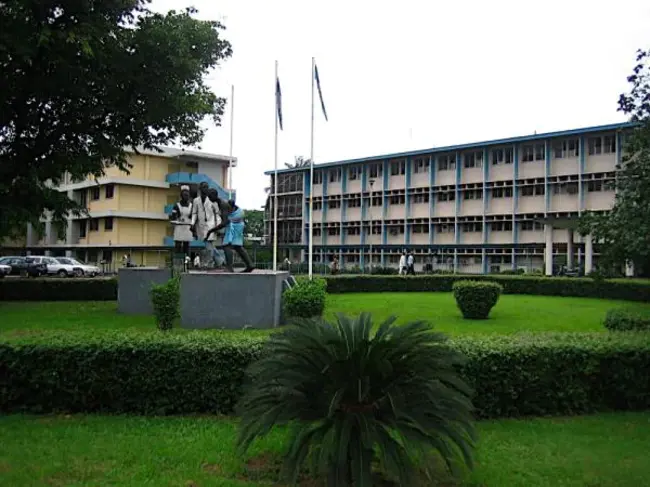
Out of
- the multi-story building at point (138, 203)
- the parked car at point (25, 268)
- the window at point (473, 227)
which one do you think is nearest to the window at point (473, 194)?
the window at point (473, 227)

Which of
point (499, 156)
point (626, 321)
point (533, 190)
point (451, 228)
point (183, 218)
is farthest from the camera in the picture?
point (451, 228)

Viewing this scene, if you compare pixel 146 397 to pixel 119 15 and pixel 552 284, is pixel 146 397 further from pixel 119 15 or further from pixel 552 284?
pixel 552 284

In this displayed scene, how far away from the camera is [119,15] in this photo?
15297 mm

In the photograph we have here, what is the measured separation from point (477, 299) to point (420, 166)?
33979 millimetres

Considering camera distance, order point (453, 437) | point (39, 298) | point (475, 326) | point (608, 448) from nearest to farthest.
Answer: point (453, 437) < point (608, 448) < point (475, 326) < point (39, 298)

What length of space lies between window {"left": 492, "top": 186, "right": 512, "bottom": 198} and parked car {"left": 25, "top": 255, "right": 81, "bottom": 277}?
100 ft

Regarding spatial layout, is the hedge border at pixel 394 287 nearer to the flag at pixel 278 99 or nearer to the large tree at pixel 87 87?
the large tree at pixel 87 87

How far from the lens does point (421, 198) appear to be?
49250 mm

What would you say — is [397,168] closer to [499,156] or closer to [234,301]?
[499,156]

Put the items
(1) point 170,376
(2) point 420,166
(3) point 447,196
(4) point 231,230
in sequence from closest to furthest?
(1) point 170,376
(4) point 231,230
(3) point 447,196
(2) point 420,166

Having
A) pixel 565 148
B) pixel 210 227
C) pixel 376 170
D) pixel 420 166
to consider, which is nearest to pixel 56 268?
pixel 376 170

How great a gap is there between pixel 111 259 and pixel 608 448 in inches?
1953

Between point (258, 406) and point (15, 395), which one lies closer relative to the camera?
point (258, 406)

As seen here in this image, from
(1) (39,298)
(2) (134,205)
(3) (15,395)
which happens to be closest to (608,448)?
(3) (15,395)
